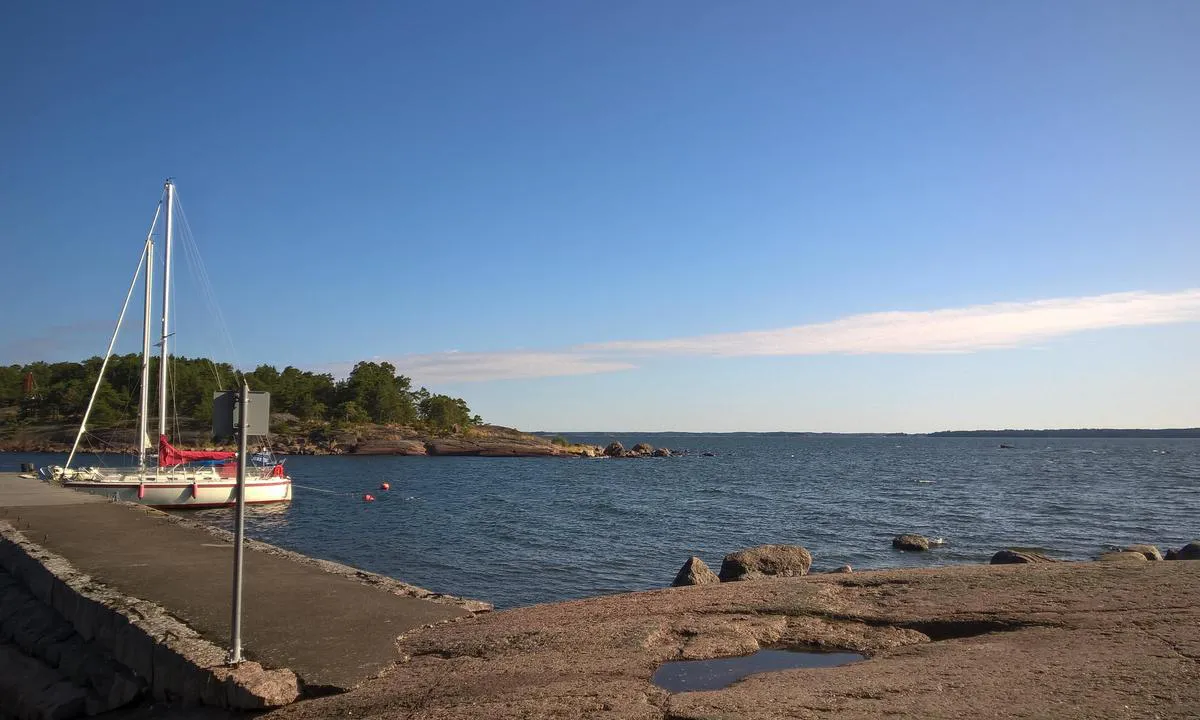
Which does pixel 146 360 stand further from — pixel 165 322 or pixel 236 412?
pixel 236 412

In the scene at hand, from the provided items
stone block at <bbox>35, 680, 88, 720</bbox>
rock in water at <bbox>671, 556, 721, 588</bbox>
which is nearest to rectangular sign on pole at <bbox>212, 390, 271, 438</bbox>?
Answer: stone block at <bbox>35, 680, 88, 720</bbox>

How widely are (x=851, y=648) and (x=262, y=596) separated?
7557 mm

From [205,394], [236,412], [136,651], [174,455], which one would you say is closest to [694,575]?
[136,651]

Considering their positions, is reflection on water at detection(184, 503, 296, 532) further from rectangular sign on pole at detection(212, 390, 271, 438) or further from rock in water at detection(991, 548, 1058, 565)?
rock in water at detection(991, 548, 1058, 565)

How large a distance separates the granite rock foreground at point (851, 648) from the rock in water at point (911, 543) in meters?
13.8

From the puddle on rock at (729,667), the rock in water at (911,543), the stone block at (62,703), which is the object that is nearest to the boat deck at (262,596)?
the stone block at (62,703)

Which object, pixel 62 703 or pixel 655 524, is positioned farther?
pixel 655 524

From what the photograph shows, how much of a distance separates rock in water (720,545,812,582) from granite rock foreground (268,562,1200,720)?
3698mm

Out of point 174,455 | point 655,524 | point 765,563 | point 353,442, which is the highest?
point 174,455

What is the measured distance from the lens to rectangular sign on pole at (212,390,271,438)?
7.59m

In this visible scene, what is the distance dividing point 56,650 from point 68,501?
1686 centimetres

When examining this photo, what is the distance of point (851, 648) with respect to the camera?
838 centimetres

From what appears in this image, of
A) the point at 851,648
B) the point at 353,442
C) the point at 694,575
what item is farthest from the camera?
the point at 353,442

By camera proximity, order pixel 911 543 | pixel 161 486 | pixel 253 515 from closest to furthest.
Answer: pixel 911 543 → pixel 161 486 → pixel 253 515
